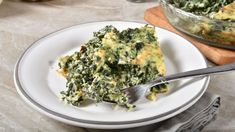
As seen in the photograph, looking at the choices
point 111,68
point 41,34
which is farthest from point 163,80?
point 41,34

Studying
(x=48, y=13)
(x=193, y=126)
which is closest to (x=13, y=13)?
(x=48, y=13)

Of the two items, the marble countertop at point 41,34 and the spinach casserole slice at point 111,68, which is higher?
the spinach casserole slice at point 111,68

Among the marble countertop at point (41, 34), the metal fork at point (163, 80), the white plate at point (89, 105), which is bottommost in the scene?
the marble countertop at point (41, 34)

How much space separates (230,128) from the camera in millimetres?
924

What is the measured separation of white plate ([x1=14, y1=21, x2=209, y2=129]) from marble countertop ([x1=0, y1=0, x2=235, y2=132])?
0.07 m

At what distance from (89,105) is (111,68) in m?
0.10

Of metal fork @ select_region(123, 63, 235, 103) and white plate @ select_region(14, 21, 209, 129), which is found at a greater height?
metal fork @ select_region(123, 63, 235, 103)

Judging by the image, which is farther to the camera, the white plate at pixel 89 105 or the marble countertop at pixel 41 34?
the marble countertop at pixel 41 34

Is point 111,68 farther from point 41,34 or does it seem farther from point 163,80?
point 41,34

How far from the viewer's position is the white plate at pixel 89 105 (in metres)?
0.83

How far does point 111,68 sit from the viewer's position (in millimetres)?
932

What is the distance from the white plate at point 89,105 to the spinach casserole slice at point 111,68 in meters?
0.03

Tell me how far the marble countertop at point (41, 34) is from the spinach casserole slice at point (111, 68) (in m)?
0.09

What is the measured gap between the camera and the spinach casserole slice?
0.89 metres
